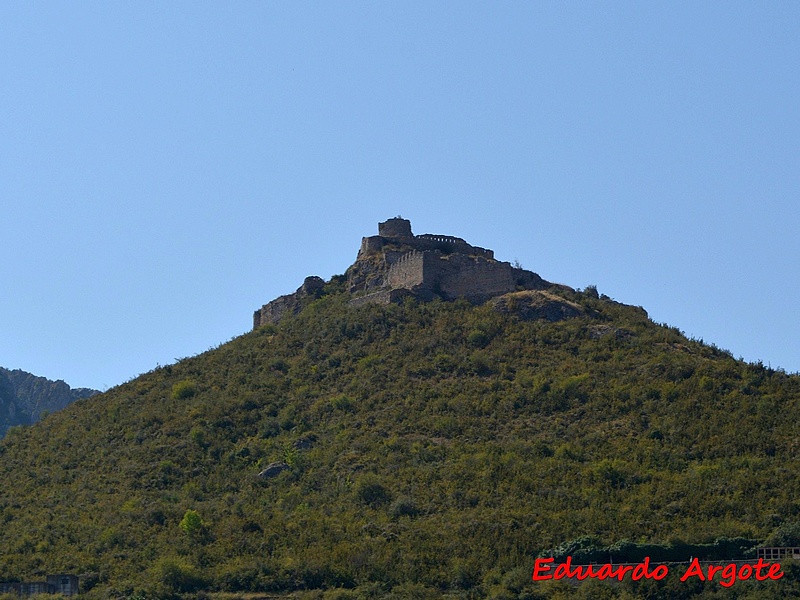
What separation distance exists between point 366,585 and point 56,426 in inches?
1133

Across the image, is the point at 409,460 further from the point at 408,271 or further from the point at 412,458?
the point at 408,271

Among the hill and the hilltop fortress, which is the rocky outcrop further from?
the hill

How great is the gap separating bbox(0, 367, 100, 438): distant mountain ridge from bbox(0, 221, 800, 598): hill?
73.6 metres

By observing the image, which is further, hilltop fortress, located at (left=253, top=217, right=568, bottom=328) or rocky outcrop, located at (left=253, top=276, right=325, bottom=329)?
rocky outcrop, located at (left=253, top=276, right=325, bottom=329)

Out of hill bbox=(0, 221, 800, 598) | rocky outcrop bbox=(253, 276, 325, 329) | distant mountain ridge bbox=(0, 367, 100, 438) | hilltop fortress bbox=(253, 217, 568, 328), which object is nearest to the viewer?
hill bbox=(0, 221, 800, 598)

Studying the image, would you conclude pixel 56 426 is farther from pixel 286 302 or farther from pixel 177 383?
pixel 286 302

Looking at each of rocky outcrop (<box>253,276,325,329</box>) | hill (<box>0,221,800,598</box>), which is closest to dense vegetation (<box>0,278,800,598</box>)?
hill (<box>0,221,800,598</box>)

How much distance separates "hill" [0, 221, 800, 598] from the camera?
7519 centimetres

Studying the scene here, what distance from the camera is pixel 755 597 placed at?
68812mm

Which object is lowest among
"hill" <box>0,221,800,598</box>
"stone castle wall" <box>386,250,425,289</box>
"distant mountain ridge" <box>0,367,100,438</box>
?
"hill" <box>0,221,800,598</box>

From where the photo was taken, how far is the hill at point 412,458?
75188mm

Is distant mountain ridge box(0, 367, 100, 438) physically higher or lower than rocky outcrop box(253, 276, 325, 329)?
higher

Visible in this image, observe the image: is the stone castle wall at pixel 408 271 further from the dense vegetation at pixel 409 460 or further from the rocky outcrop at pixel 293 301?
the rocky outcrop at pixel 293 301

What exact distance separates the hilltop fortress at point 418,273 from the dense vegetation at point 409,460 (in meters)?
1.64
